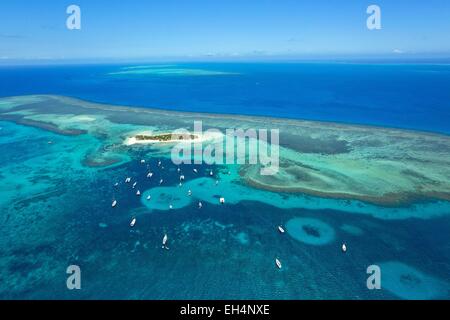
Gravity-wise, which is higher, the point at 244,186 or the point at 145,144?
the point at 145,144

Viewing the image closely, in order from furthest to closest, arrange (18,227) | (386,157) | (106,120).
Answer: (106,120) < (386,157) < (18,227)

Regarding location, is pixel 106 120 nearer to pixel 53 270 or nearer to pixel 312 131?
pixel 312 131

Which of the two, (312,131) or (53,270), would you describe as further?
(312,131)

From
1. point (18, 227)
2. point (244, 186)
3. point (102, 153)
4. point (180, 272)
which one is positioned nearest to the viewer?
point (180, 272)

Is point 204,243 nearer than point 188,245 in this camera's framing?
No
